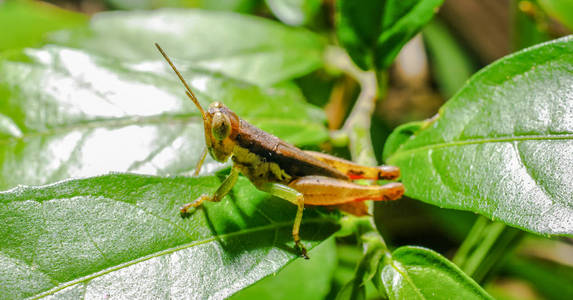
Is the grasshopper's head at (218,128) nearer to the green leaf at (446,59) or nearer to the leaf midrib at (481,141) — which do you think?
the leaf midrib at (481,141)

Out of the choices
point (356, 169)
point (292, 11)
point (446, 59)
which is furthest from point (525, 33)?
point (356, 169)

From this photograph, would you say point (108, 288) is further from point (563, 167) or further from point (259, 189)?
point (563, 167)

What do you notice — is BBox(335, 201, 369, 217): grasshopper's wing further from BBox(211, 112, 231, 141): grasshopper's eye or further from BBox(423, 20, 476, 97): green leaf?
BBox(423, 20, 476, 97): green leaf

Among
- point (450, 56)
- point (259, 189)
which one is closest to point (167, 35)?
point (259, 189)

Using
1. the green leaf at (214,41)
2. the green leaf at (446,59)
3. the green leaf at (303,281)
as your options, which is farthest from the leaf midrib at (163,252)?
the green leaf at (446,59)

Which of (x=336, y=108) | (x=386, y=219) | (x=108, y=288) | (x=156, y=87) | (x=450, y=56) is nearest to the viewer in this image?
(x=108, y=288)

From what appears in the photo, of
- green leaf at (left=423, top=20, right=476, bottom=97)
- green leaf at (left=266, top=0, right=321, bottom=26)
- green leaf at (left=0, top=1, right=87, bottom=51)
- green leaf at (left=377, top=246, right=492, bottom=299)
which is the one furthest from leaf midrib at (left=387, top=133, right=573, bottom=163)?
green leaf at (left=0, top=1, right=87, bottom=51)

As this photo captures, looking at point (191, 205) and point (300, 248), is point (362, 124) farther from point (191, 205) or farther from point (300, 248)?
point (191, 205)
